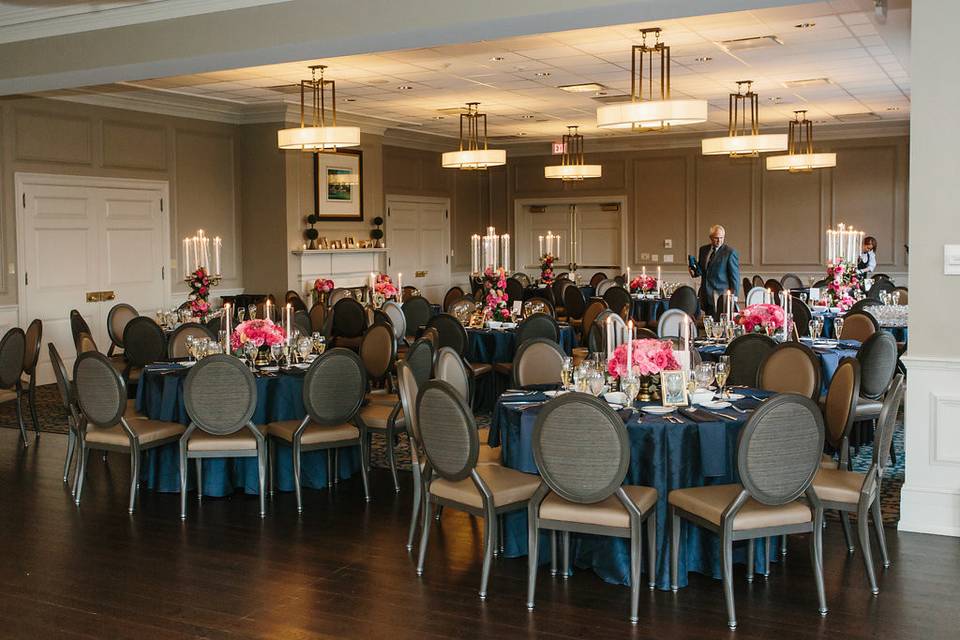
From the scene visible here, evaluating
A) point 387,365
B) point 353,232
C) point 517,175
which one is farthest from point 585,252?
point 387,365

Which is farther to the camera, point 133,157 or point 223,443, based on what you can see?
point 133,157

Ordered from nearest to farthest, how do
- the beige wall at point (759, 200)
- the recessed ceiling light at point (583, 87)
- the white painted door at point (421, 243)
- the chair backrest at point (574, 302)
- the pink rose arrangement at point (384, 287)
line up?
the recessed ceiling light at point (583, 87) → the pink rose arrangement at point (384, 287) → the chair backrest at point (574, 302) → the beige wall at point (759, 200) → the white painted door at point (421, 243)

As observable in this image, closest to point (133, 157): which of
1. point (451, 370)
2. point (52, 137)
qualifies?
point (52, 137)

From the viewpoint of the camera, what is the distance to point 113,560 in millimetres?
5371

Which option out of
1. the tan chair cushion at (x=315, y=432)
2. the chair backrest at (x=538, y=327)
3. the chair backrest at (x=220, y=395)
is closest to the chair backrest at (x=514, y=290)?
the chair backrest at (x=538, y=327)

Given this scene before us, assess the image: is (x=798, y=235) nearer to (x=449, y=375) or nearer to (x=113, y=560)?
(x=449, y=375)

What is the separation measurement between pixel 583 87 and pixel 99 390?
22.9ft

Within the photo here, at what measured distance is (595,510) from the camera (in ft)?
15.0

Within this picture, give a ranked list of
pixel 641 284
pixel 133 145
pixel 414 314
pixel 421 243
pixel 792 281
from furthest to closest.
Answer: pixel 421 243 → pixel 792 281 → pixel 641 284 → pixel 133 145 → pixel 414 314

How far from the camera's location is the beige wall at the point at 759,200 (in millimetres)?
16109

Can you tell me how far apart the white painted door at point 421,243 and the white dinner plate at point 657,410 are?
11.8m

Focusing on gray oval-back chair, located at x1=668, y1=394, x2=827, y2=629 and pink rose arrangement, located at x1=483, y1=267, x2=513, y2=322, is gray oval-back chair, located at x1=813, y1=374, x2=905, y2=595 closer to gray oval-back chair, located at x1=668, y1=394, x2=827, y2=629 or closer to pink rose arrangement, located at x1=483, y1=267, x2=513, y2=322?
gray oval-back chair, located at x1=668, y1=394, x2=827, y2=629

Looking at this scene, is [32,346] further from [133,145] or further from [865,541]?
[865,541]

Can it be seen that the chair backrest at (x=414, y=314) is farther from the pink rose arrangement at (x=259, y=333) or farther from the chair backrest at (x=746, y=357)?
the chair backrest at (x=746, y=357)
